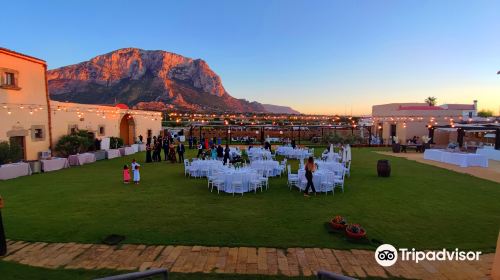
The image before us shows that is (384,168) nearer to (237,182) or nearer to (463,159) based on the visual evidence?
(237,182)

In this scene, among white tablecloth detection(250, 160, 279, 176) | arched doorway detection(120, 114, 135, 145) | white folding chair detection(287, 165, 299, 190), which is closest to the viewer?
white folding chair detection(287, 165, 299, 190)

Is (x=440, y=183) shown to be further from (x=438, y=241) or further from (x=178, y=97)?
(x=178, y=97)

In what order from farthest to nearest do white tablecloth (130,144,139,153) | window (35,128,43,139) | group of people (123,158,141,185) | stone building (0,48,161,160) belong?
white tablecloth (130,144,139,153) → window (35,128,43,139) → stone building (0,48,161,160) → group of people (123,158,141,185)

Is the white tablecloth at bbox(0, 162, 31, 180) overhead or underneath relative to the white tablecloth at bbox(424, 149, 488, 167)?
overhead

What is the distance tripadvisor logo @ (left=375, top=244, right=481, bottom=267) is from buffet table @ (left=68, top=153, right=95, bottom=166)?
17.4 m

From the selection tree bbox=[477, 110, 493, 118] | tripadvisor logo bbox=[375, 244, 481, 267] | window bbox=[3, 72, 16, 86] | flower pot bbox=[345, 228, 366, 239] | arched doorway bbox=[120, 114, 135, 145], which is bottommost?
tripadvisor logo bbox=[375, 244, 481, 267]

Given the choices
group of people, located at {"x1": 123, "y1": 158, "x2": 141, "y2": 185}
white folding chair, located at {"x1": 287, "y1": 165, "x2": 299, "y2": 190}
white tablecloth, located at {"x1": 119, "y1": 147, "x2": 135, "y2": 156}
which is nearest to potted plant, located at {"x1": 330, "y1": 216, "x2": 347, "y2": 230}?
white folding chair, located at {"x1": 287, "y1": 165, "x2": 299, "y2": 190}

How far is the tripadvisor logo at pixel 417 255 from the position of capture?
5.46 m

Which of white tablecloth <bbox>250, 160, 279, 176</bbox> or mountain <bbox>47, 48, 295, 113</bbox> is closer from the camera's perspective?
white tablecloth <bbox>250, 160, 279, 176</bbox>

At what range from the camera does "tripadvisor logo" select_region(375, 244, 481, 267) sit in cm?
546

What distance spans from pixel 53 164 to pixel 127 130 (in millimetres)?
13762

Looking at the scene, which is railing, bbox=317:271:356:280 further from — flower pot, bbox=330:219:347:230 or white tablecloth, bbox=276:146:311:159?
white tablecloth, bbox=276:146:311:159

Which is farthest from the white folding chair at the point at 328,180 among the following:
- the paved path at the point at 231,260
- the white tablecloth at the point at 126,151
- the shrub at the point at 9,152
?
the white tablecloth at the point at 126,151

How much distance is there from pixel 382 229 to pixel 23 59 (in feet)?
62.0
